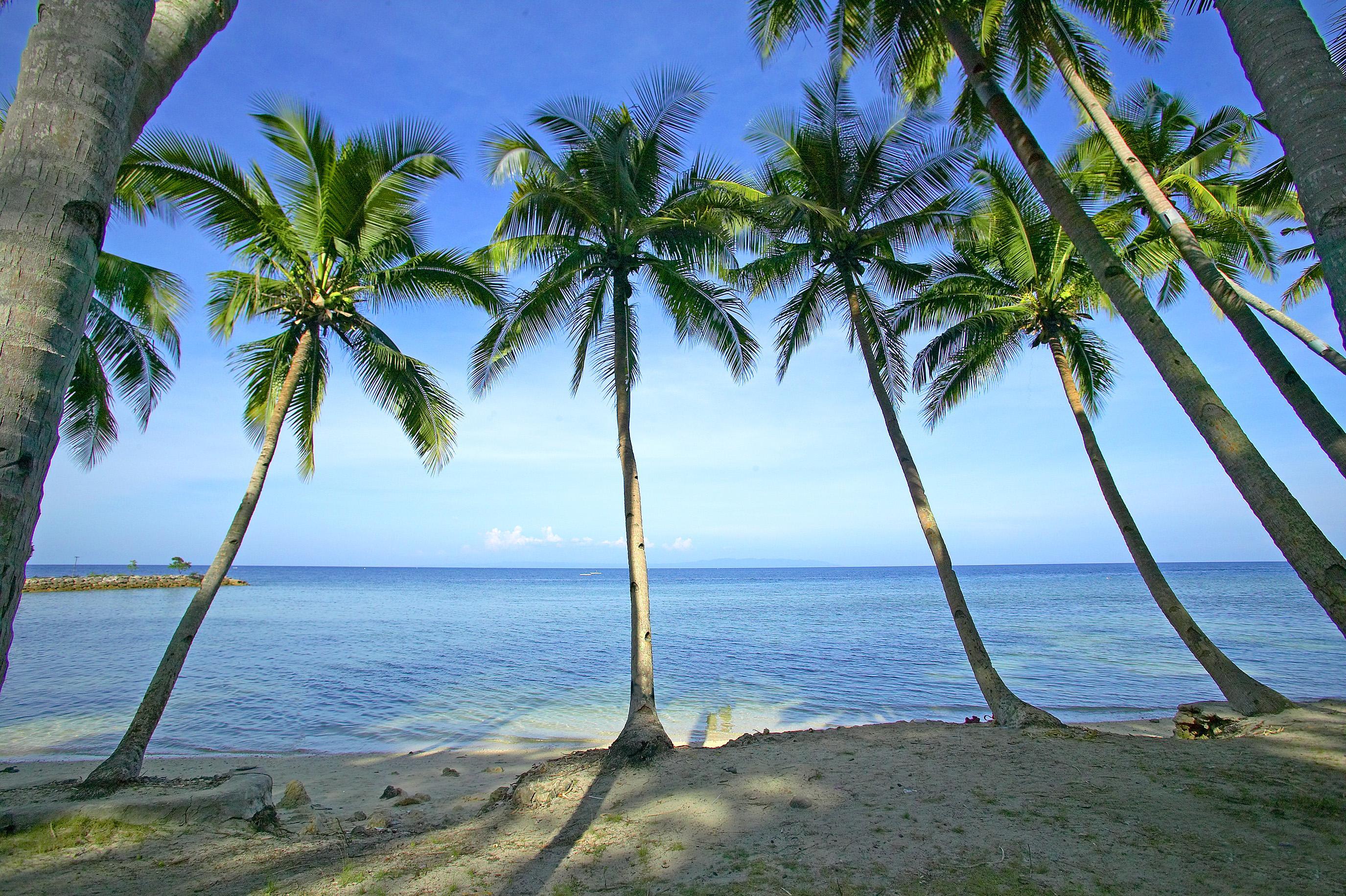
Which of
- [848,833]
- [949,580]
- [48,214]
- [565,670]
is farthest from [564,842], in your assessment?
[565,670]

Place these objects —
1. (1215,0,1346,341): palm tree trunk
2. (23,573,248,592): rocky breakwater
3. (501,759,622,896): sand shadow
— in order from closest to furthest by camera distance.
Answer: (1215,0,1346,341): palm tree trunk → (501,759,622,896): sand shadow → (23,573,248,592): rocky breakwater

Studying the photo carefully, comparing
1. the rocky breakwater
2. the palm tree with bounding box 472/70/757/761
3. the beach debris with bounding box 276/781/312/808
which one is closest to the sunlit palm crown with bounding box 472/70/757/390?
the palm tree with bounding box 472/70/757/761

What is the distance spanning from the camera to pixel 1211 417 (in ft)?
19.5

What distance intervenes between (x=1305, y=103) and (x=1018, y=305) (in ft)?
27.4

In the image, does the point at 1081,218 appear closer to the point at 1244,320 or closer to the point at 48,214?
the point at 1244,320

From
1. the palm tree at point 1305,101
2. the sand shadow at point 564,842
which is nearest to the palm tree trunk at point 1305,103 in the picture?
the palm tree at point 1305,101

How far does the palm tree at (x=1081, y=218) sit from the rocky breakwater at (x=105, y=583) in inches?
2547

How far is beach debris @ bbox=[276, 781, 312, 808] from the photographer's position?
790 centimetres

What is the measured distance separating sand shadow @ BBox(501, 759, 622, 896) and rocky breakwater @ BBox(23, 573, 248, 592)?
6278 cm

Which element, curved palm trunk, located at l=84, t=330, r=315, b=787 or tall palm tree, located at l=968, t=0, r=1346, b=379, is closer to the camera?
tall palm tree, located at l=968, t=0, r=1346, b=379

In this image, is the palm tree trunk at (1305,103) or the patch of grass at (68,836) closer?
the palm tree trunk at (1305,103)

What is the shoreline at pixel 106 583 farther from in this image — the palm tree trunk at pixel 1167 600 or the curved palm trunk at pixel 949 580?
the palm tree trunk at pixel 1167 600

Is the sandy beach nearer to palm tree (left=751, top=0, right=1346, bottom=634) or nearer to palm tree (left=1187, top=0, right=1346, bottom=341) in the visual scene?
palm tree (left=751, top=0, right=1346, bottom=634)

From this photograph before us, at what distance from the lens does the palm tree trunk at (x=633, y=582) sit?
760 centimetres
